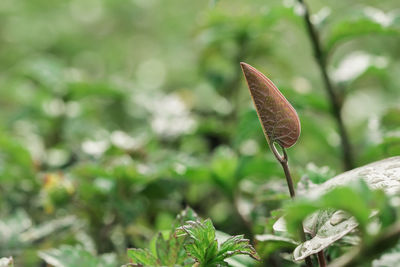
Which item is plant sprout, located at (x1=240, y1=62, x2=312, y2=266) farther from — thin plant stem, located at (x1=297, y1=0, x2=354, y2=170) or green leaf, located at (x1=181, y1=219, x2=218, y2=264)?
thin plant stem, located at (x1=297, y1=0, x2=354, y2=170)

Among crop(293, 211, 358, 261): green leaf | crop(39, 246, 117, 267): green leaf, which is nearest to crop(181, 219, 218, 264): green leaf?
crop(293, 211, 358, 261): green leaf

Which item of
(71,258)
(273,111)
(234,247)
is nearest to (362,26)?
(273,111)

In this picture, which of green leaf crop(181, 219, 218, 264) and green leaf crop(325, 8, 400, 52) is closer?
green leaf crop(181, 219, 218, 264)

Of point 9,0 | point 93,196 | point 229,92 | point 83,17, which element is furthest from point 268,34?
point 9,0

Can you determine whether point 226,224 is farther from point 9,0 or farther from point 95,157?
point 9,0

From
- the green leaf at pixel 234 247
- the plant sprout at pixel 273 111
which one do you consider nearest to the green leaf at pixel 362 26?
the plant sprout at pixel 273 111
